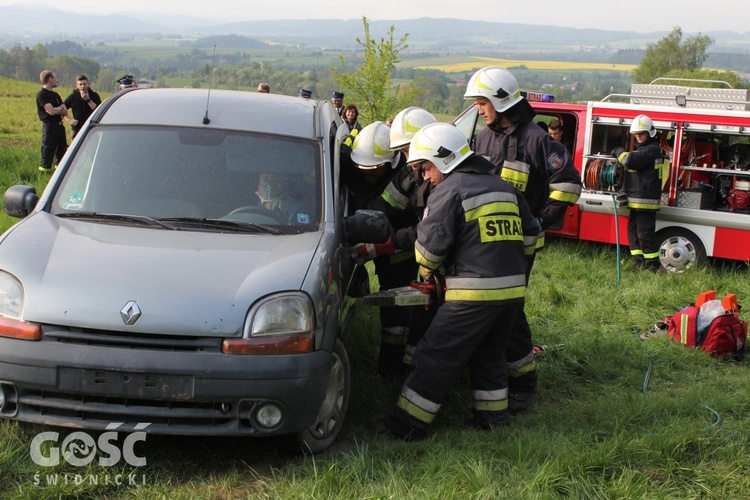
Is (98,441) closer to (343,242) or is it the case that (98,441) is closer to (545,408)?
(343,242)

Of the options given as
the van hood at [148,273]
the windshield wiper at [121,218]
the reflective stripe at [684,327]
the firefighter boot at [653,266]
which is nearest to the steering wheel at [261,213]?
the van hood at [148,273]

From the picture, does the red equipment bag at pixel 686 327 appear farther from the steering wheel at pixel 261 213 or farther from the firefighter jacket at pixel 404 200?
the steering wheel at pixel 261 213

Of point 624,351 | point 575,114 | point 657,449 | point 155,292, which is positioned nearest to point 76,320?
point 155,292

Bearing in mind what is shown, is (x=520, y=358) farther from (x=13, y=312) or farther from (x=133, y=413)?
(x=13, y=312)

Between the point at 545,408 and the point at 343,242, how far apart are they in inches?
69.8

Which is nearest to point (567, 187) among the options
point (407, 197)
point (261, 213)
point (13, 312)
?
point (407, 197)

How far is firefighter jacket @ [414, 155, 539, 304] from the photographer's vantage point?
4.54 m

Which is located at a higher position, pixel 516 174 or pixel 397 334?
pixel 516 174

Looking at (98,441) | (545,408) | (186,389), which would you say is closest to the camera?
(186,389)

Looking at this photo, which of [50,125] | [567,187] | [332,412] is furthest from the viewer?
[50,125]

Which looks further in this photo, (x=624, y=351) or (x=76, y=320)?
(x=624, y=351)

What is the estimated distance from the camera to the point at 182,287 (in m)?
3.84

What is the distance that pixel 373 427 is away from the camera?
4.79 meters

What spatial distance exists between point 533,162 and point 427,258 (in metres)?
1.49
